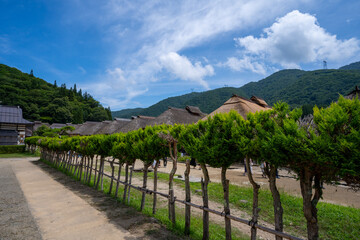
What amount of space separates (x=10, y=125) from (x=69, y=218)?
30927mm

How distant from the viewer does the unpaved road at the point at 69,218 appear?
4.44 metres

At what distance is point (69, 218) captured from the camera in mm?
5375

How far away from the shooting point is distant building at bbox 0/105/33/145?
2708 cm

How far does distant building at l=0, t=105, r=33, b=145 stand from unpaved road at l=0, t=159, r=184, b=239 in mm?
25329

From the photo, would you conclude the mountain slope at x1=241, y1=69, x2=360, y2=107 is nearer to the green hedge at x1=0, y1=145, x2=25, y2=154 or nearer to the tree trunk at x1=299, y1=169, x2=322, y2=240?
the tree trunk at x1=299, y1=169, x2=322, y2=240

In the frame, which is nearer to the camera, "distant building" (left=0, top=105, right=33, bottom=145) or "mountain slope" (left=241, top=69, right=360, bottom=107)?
"distant building" (left=0, top=105, right=33, bottom=145)

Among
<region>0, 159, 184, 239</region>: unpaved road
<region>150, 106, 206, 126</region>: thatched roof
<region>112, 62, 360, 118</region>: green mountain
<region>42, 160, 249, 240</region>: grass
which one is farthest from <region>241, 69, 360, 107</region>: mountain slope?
<region>0, 159, 184, 239</region>: unpaved road

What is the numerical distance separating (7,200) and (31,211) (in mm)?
1969

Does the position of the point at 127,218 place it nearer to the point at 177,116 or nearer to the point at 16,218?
the point at 16,218

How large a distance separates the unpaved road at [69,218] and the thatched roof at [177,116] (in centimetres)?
1515

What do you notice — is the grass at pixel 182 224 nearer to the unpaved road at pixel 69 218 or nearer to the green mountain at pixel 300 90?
the unpaved road at pixel 69 218

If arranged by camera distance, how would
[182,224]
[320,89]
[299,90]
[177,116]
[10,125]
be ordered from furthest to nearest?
[299,90] → [320,89] → [10,125] → [177,116] → [182,224]

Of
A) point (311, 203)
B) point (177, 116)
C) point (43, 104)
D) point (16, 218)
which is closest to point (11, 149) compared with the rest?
point (177, 116)

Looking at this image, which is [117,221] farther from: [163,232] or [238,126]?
[238,126]
